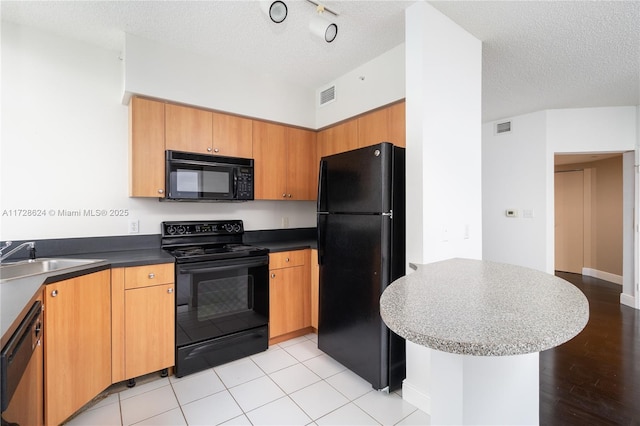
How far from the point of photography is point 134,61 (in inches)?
87.7

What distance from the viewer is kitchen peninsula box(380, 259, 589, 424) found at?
66 cm

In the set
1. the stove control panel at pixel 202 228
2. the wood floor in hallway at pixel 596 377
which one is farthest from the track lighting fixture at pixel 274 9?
the wood floor in hallway at pixel 596 377

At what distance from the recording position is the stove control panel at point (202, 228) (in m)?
2.62

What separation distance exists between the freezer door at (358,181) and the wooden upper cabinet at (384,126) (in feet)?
1.45

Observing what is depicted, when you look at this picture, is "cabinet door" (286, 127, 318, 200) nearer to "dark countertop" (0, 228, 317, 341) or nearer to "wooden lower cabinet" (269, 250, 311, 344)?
"dark countertop" (0, 228, 317, 341)

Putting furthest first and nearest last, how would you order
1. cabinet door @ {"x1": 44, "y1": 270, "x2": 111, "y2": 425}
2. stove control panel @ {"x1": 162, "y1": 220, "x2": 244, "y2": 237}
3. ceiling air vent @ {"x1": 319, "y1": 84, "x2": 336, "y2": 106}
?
ceiling air vent @ {"x1": 319, "y1": 84, "x2": 336, "y2": 106} < stove control panel @ {"x1": 162, "y1": 220, "x2": 244, "y2": 237} < cabinet door @ {"x1": 44, "y1": 270, "x2": 111, "y2": 425}

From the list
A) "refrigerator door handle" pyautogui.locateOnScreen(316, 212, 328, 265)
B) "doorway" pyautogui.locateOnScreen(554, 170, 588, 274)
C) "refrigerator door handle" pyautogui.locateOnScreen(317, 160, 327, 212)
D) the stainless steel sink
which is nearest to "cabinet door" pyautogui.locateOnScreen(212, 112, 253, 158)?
"refrigerator door handle" pyautogui.locateOnScreen(317, 160, 327, 212)

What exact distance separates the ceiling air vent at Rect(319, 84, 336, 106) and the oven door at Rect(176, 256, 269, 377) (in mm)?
1753

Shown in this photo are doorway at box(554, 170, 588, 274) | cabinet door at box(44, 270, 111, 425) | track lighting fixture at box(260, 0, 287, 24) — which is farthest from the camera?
doorway at box(554, 170, 588, 274)

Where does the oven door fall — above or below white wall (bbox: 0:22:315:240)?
below

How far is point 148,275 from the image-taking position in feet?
6.70

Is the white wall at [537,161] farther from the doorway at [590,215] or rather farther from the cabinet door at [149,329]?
the cabinet door at [149,329]

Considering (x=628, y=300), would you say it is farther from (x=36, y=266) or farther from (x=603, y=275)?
(x=36, y=266)

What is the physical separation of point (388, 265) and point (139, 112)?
2202 mm
